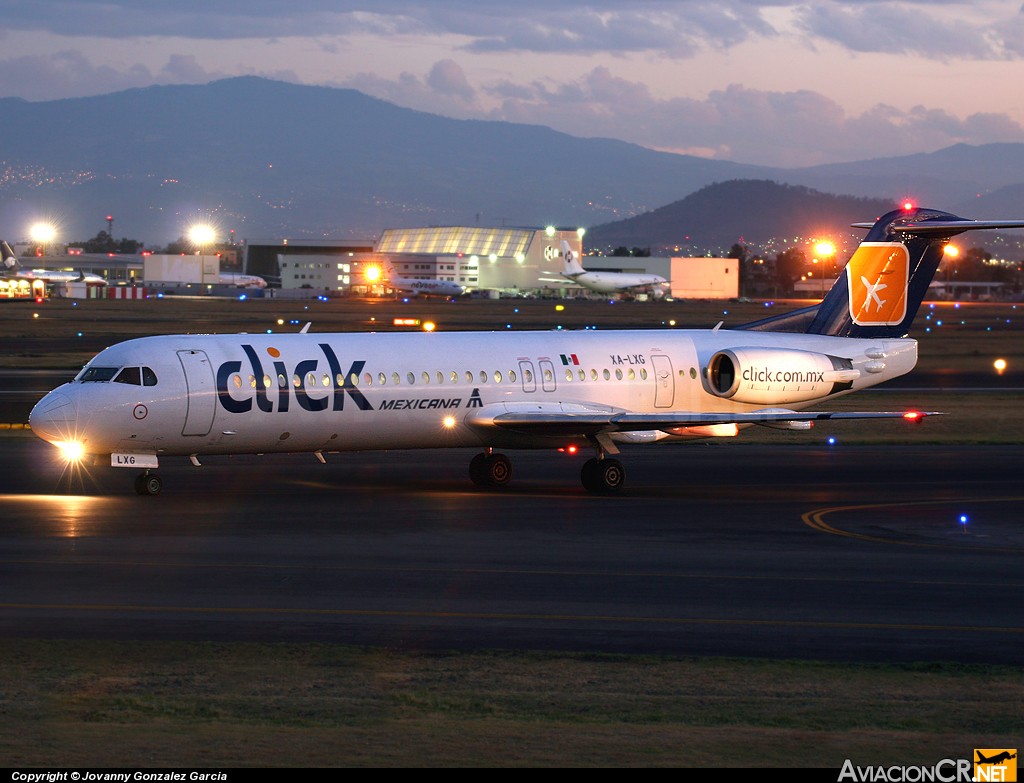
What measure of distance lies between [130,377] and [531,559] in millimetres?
10226

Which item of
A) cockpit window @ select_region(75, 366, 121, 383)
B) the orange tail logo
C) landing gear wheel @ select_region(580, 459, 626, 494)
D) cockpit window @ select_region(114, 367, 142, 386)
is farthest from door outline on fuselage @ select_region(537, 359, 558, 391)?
cockpit window @ select_region(75, 366, 121, 383)

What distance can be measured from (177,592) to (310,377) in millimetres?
10453

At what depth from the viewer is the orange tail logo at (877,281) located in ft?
119

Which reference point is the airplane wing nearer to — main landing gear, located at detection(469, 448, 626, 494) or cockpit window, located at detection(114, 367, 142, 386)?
main landing gear, located at detection(469, 448, 626, 494)

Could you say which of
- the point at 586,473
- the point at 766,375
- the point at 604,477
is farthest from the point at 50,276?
the point at 604,477

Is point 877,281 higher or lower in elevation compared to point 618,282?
lower

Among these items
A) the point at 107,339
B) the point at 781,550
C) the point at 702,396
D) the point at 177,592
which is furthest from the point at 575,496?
the point at 107,339

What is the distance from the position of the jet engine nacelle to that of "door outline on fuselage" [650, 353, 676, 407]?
96 centimetres

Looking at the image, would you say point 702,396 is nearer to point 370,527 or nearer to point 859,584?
point 370,527

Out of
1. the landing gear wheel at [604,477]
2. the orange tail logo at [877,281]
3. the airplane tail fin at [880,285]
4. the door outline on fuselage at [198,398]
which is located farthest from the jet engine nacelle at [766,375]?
the door outline on fuselage at [198,398]

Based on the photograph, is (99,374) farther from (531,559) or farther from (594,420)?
(531,559)

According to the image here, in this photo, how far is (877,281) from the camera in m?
36.5

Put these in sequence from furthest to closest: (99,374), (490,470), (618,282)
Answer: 1. (618,282)
2. (490,470)
3. (99,374)

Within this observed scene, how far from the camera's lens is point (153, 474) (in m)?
29.9
